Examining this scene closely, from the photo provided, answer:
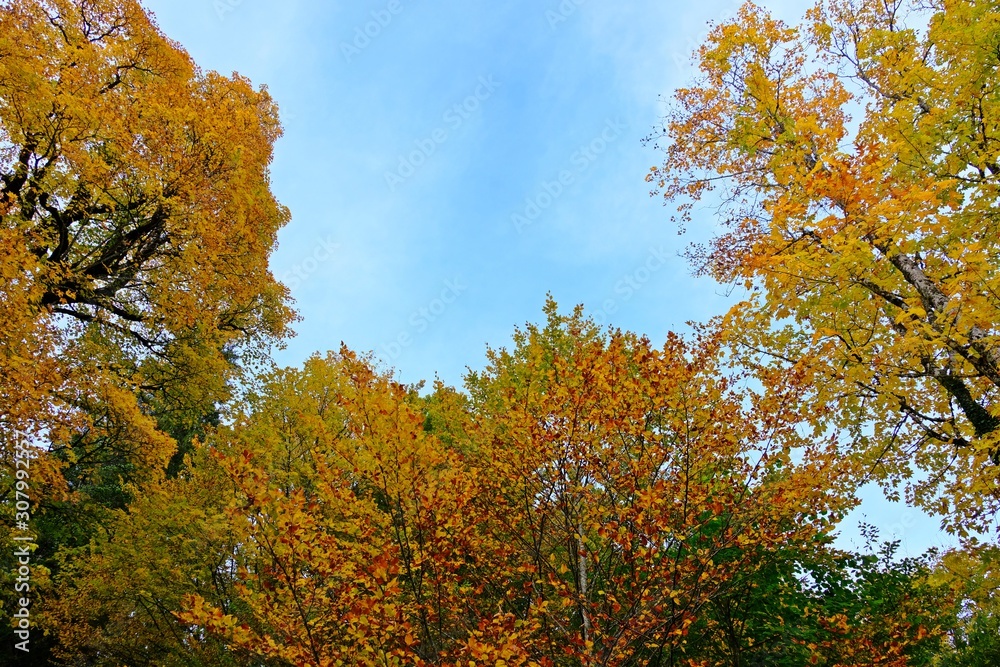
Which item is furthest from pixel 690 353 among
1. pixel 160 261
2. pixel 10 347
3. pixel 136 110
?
pixel 160 261

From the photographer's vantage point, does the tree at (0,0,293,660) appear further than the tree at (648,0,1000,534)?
Yes

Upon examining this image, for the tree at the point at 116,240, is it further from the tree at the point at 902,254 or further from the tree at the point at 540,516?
the tree at the point at 902,254

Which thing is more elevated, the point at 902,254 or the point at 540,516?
the point at 902,254

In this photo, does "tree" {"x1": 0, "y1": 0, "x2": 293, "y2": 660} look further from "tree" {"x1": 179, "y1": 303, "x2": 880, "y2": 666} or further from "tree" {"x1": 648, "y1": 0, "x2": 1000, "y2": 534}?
"tree" {"x1": 648, "y1": 0, "x2": 1000, "y2": 534}

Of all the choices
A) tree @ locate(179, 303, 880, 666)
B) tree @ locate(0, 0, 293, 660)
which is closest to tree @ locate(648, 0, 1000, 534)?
tree @ locate(179, 303, 880, 666)

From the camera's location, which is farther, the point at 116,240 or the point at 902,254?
the point at 116,240

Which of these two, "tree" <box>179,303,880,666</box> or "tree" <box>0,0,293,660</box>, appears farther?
"tree" <box>0,0,293,660</box>

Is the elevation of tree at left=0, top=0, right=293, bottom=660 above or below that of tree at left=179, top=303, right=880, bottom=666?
above

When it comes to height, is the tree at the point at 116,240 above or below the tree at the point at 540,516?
above

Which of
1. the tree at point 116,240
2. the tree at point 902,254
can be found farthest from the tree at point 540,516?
the tree at point 116,240

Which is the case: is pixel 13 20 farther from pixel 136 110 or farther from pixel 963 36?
pixel 963 36

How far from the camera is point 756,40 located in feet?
26.9

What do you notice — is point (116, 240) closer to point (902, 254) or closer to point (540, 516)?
point (540, 516)

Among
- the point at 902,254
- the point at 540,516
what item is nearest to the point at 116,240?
the point at 540,516
